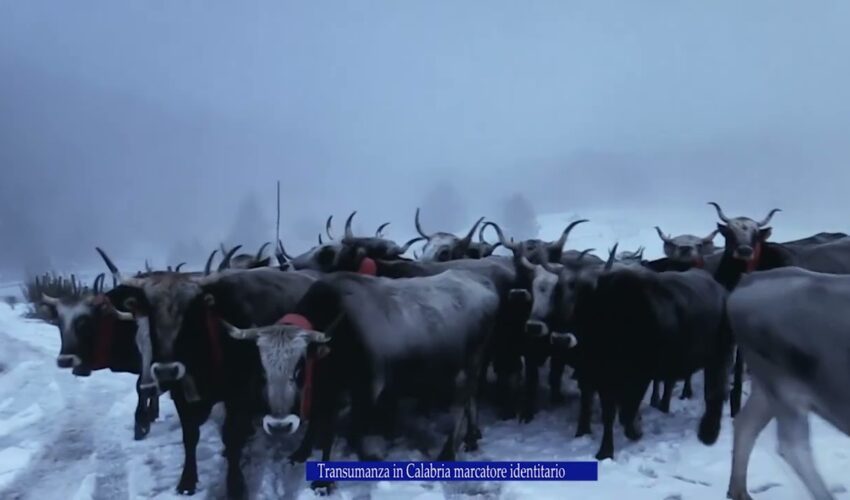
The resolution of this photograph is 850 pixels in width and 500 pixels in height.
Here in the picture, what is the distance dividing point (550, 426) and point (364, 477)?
9.11ft

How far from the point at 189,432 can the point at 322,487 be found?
1.38 m

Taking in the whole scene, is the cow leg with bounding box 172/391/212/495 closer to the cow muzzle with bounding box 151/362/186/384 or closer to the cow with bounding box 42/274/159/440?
the cow muzzle with bounding box 151/362/186/384

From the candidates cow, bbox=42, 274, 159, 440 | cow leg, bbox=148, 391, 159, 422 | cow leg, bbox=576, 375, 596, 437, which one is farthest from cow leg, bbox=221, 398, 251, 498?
cow leg, bbox=576, 375, 596, 437

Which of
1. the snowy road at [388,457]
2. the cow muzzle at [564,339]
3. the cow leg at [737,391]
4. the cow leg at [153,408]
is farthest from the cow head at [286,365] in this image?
the cow leg at [737,391]

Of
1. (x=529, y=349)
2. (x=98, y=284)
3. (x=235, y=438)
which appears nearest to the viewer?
(x=235, y=438)

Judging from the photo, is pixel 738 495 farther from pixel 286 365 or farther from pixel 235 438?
pixel 235 438

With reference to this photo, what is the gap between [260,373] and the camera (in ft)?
19.6

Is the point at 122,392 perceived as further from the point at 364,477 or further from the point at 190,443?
the point at 364,477

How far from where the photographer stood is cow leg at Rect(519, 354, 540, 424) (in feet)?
27.7

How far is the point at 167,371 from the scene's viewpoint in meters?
5.96

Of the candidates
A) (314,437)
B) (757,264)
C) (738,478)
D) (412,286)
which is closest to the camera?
(738,478)

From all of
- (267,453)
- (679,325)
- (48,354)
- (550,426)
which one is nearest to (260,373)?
(267,453)

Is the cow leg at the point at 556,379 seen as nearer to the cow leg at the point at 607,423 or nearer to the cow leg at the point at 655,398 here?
the cow leg at the point at 655,398

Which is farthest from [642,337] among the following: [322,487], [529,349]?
[322,487]
